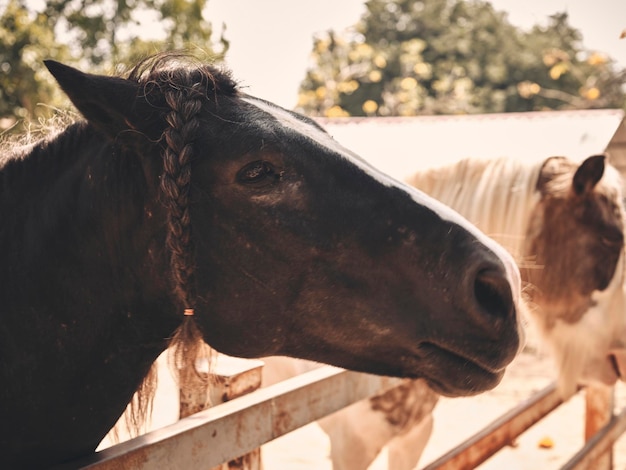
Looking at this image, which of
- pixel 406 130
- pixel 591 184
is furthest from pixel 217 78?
pixel 406 130

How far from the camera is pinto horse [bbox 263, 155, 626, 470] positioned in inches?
119

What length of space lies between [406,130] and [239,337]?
457cm

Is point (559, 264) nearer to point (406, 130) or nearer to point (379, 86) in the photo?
point (406, 130)

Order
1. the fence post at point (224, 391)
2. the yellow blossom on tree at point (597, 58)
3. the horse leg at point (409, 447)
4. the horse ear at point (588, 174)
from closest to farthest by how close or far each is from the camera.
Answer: the fence post at point (224, 391)
the horse ear at point (588, 174)
the horse leg at point (409, 447)
the yellow blossom on tree at point (597, 58)

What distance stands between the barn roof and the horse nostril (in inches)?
82.2

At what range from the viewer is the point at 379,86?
80.9ft

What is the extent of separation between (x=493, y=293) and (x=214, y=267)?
2.03 feet

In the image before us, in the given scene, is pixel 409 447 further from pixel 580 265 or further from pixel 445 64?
pixel 445 64

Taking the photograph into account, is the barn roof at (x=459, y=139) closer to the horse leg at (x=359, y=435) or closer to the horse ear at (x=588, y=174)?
the horse ear at (x=588, y=174)

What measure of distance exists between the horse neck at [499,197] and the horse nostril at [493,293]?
182 cm

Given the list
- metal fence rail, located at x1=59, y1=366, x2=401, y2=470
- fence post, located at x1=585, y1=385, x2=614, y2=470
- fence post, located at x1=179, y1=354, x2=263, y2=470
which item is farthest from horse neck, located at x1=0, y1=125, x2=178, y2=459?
fence post, located at x1=585, y1=385, x2=614, y2=470

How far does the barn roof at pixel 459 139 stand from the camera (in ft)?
12.5

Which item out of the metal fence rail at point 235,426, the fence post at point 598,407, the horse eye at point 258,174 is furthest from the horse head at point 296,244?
the fence post at point 598,407

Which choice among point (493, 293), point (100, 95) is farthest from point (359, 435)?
point (100, 95)
